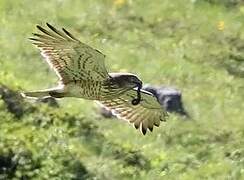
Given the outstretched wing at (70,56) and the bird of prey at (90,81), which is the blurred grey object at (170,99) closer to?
the bird of prey at (90,81)

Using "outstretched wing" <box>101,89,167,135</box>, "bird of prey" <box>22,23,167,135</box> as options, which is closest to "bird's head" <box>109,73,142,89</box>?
"bird of prey" <box>22,23,167,135</box>

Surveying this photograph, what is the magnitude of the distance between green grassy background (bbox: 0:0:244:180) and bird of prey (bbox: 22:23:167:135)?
1.58 m

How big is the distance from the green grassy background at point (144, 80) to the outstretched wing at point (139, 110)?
1455mm

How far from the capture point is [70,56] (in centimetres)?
1099

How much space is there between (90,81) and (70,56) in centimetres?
52

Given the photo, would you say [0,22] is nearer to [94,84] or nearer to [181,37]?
[181,37]

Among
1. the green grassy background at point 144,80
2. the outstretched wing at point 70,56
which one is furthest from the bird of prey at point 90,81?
the green grassy background at point 144,80

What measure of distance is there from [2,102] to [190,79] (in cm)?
393

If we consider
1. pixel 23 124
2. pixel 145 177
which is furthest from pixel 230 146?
pixel 23 124

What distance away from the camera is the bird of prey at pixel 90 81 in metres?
10.8

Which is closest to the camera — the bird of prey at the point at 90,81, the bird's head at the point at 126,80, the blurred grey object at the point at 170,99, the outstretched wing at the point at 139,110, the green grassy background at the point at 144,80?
the bird of prey at the point at 90,81

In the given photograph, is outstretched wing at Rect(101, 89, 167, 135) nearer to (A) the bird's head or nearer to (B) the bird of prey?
(B) the bird of prey

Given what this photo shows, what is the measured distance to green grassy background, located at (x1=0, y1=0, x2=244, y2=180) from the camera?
14016mm

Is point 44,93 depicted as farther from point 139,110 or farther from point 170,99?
point 170,99
